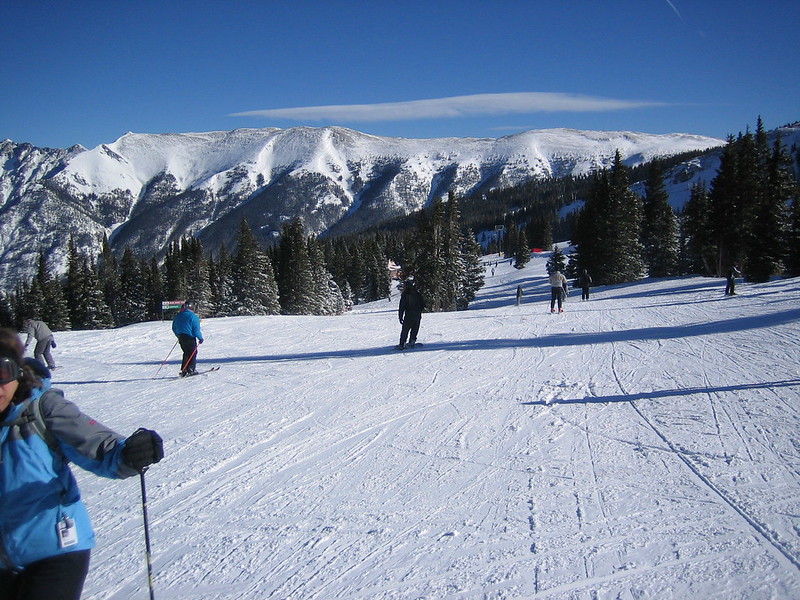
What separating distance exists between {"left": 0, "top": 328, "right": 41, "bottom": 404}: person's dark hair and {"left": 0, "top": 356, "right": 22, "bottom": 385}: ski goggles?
0.04 m

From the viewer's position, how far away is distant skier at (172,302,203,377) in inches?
432

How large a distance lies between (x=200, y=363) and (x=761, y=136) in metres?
46.1

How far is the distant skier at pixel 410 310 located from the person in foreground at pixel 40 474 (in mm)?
10309

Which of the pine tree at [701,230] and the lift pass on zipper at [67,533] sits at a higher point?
the pine tree at [701,230]

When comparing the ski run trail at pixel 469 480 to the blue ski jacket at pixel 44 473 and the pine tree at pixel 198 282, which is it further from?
the pine tree at pixel 198 282

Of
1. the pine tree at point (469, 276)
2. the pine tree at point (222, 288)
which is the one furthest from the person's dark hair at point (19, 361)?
the pine tree at point (222, 288)

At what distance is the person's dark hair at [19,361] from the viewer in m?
2.24

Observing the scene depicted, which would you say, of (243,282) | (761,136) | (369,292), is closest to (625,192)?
(761,136)

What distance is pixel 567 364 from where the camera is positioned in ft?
33.6

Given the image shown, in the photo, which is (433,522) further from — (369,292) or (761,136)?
(369,292)

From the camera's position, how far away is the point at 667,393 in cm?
764

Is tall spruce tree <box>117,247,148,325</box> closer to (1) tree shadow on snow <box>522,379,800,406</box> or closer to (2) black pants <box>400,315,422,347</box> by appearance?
(2) black pants <box>400,315,422,347</box>

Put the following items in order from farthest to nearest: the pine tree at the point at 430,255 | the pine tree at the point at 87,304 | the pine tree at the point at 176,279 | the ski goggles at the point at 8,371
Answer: the pine tree at the point at 87,304
the pine tree at the point at 176,279
the pine tree at the point at 430,255
the ski goggles at the point at 8,371

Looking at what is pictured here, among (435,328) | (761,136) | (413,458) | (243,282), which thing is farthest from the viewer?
(243,282)
